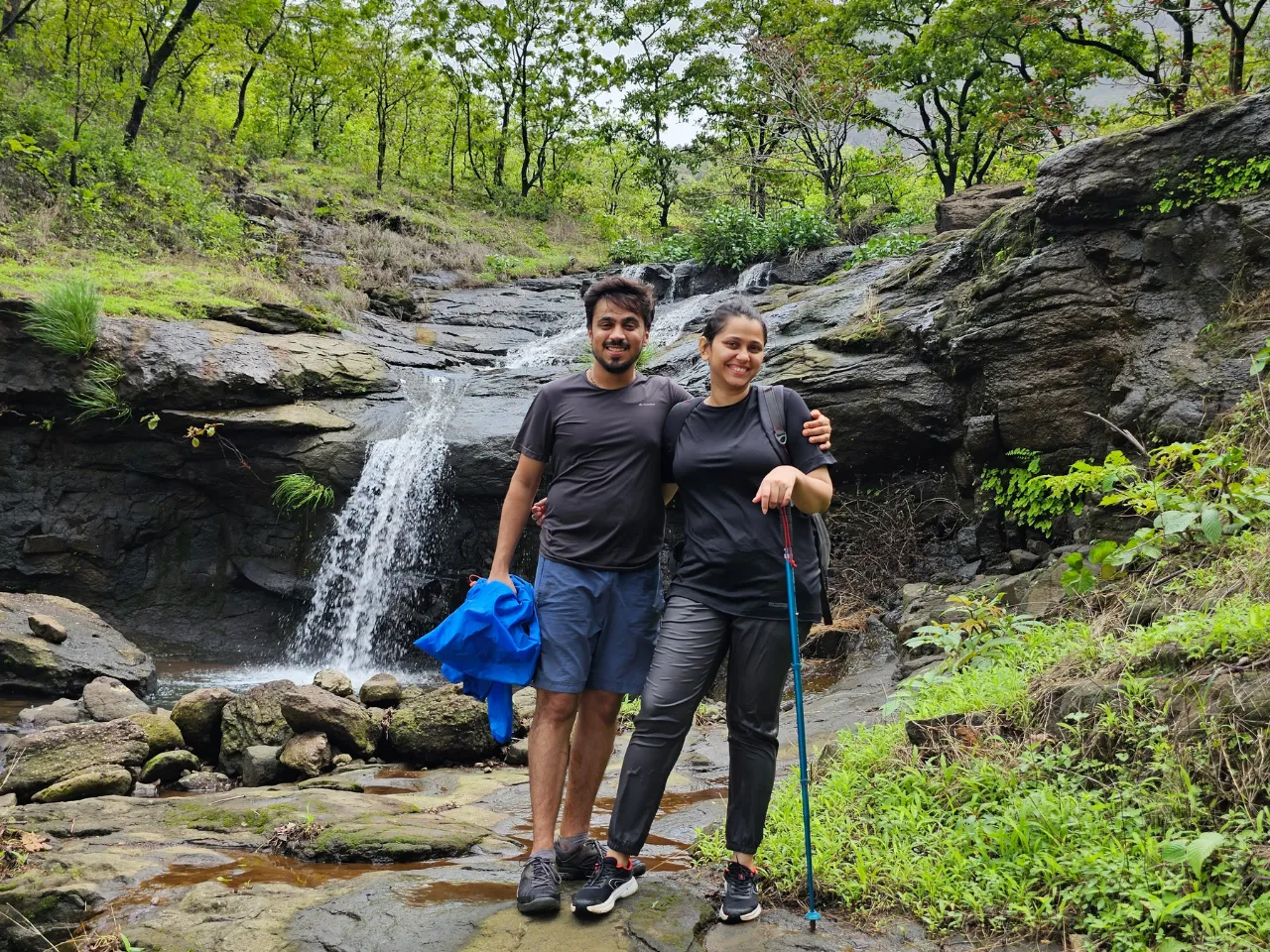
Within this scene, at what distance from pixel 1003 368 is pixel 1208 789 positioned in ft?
17.0

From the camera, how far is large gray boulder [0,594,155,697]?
25.0ft

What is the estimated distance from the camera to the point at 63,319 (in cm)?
963

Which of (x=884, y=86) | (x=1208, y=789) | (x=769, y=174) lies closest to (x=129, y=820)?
(x=1208, y=789)

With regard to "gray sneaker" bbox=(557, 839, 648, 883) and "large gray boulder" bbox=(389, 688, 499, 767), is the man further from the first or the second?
"large gray boulder" bbox=(389, 688, 499, 767)

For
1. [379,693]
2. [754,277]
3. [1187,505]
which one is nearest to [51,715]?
[379,693]

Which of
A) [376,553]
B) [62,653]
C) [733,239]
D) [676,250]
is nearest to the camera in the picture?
[62,653]

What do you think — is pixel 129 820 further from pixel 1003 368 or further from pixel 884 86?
pixel 884 86

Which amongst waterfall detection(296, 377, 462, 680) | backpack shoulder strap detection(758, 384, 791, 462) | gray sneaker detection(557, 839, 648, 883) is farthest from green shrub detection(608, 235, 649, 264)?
gray sneaker detection(557, 839, 648, 883)

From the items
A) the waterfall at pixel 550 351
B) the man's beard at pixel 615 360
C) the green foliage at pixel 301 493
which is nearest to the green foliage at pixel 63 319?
the green foliage at pixel 301 493

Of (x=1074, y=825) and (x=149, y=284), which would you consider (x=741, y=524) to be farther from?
(x=149, y=284)

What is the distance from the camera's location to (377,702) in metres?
7.01

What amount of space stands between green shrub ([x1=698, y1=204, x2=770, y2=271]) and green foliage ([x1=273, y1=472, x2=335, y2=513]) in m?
8.76

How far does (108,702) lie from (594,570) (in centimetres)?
584

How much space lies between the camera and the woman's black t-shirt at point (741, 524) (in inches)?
111
